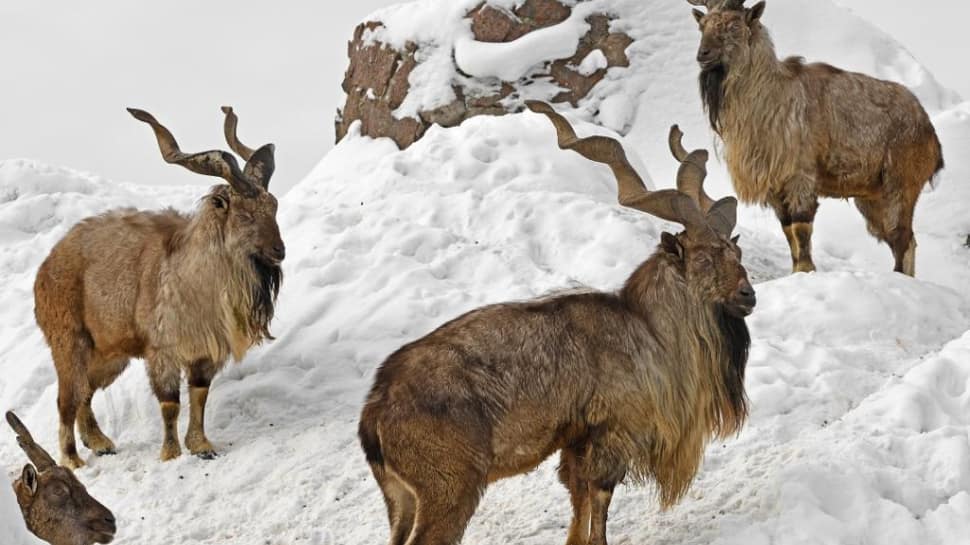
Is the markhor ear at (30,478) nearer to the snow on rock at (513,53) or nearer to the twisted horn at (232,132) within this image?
the twisted horn at (232,132)

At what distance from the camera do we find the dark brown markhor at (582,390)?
20.0 ft

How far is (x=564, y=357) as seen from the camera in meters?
6.52

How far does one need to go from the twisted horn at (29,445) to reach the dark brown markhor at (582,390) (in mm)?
2325

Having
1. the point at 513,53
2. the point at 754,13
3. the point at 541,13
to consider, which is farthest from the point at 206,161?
the point at 541,13

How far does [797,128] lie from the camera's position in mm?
10570

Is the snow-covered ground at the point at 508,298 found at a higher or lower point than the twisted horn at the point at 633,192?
lower

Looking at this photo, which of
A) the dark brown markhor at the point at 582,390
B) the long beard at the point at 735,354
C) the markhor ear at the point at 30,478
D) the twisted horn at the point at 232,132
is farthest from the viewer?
the twisted horn at the point at 232,132

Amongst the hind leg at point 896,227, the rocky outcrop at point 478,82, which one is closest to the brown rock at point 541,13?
the rocky outcrop at point 478,82

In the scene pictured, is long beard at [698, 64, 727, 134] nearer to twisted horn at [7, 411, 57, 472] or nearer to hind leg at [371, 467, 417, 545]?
hind leg at [371, 467, 417, 545]

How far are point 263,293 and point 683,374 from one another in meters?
3.84

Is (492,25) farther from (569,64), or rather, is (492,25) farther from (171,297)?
(171,297)

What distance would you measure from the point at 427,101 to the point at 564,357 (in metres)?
9.68

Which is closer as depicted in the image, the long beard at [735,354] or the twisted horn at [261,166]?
the long beard at [735,354]

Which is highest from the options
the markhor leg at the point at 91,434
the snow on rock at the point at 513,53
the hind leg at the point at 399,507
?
the hind leg at the point at 399,507
